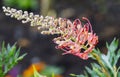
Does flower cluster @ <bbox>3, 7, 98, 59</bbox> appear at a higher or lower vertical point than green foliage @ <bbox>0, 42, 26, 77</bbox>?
higher

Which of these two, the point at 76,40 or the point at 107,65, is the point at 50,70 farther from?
the point at 76,40

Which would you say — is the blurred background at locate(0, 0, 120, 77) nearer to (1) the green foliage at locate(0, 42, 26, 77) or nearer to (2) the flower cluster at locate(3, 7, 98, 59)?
(1) the green foliage at locate(0, 42, 26, 77)

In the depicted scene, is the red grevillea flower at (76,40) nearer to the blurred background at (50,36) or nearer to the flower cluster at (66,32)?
the flower cluster at (66,32)

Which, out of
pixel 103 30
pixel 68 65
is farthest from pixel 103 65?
pixel 103 30

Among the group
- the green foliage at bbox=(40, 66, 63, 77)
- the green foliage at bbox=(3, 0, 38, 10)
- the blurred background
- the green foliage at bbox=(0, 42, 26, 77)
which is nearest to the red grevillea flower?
the green foliage at bbox=(0, 42, 26, 77)

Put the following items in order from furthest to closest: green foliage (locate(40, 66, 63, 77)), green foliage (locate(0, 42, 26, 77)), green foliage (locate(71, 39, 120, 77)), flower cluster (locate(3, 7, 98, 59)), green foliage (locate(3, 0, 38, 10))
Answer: green foliage (locate(3, 0, 38, 10)) → green foliage (locate(40, 66, 63, 77)) → green foliage (locate(0, 42, 26, 77)) → green foliage (locate(71, 39, 120, 77)) → flower cluster (locate(3, 7, 98, 59))

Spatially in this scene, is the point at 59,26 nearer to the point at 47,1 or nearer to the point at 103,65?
the point at 103,65

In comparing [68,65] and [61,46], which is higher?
[61,46]

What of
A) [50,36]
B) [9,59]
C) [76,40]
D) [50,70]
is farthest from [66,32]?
[50,36]

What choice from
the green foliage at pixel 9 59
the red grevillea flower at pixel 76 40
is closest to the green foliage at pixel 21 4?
the green foliage at pixel 9 59
